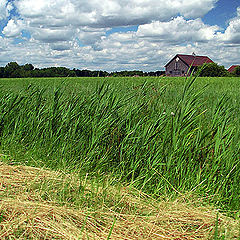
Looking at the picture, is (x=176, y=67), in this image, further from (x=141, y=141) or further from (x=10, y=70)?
(x=141, y=141)

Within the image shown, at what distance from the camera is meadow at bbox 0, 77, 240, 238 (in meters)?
2.44

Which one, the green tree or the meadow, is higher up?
the green tree

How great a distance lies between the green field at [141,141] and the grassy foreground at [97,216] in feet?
0.87

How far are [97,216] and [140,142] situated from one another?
1.10 metres

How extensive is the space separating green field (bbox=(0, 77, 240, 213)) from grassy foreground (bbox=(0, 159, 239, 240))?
10.5 inches

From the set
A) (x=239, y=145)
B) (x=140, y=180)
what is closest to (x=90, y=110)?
(x=140, y=180)

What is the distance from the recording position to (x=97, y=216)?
189cm

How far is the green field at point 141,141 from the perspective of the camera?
8.05 feet

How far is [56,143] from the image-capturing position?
3381 millimetres

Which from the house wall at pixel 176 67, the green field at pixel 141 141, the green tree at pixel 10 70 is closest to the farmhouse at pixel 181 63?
the house wall at pixel 176 67

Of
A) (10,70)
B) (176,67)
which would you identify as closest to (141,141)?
(10,70)

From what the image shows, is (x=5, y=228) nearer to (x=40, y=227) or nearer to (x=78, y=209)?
(x=40, y=227)

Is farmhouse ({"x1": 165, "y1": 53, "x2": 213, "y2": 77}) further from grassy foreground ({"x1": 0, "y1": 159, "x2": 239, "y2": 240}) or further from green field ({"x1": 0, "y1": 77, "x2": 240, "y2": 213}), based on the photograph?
grassy foreground ({"x1": 0, "y1": 159, "x2": 239, "y2": 240})

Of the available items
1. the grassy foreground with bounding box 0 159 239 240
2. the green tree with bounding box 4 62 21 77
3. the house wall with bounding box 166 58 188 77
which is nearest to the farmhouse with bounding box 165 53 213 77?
the house wall with bounding box 166 58 188 77
